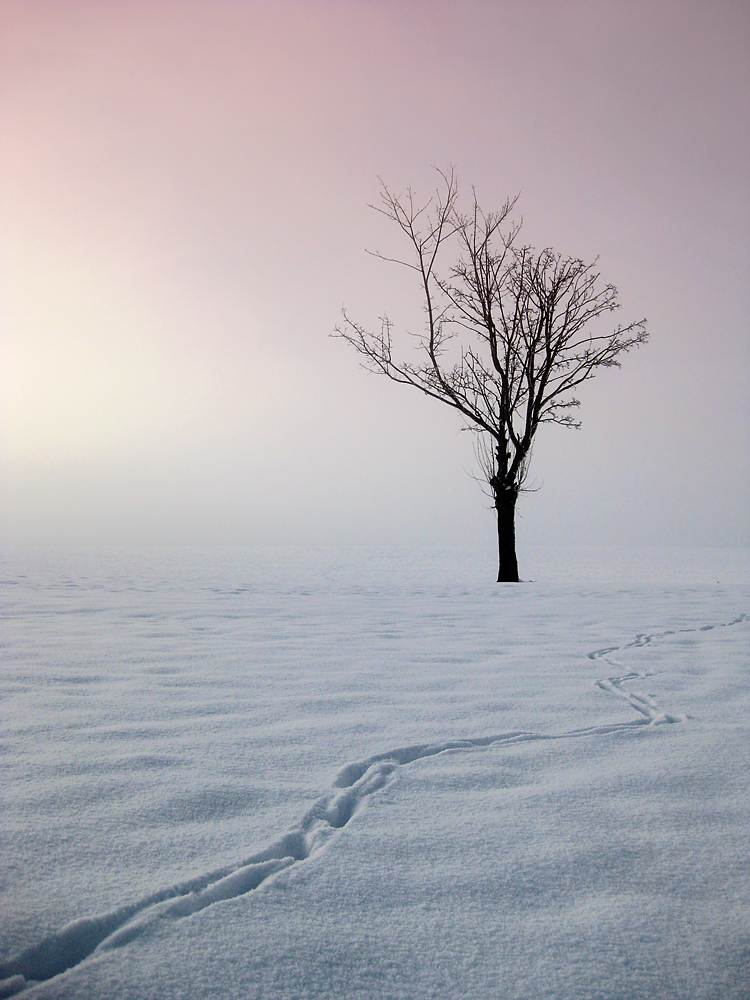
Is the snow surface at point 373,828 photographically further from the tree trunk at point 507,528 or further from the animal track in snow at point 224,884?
the tree trunk at point 507,528

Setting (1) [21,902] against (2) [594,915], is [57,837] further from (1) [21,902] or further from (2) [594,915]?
(2) [594,915]

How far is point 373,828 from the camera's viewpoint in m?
1.55

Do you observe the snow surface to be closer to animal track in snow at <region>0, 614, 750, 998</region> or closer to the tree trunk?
animal track in snow at <region>0, 614, 750, 998</region>

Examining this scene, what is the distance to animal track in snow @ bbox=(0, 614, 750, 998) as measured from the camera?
1.08 m

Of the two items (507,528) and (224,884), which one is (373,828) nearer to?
(224,884)

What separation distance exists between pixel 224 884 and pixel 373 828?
41 cm

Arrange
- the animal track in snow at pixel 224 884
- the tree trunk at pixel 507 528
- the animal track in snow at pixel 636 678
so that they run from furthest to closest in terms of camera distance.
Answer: the tree trunk at pixel 507 528
the animal track in snow at pixel 636 678
the animal track in snow at pixel 224 884

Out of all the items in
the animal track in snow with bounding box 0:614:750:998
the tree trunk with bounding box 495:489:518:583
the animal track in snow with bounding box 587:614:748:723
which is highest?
the tree trunk with bounding box 495:489:518:583

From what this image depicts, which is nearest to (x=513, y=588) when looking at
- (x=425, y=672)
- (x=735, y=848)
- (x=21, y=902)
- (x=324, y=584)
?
(x=324, y=584)

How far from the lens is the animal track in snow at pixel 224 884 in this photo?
1081mm

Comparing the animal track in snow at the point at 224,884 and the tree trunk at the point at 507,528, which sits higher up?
the tree trunk at the point at 507,528

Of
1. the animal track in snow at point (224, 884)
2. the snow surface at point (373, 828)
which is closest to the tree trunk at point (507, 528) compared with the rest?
the snow surface at point (373, 828)

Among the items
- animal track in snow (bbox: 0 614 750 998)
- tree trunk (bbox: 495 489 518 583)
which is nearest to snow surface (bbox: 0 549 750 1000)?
animal track in snow (bbox: 0 614 750 998)

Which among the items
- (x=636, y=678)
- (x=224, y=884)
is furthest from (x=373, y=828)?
(x=636, y=678)
